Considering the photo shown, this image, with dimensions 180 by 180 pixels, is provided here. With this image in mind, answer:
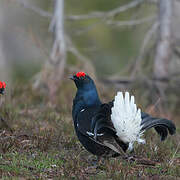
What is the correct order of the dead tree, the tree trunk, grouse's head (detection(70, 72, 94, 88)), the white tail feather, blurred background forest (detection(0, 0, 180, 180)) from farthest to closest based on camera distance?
the tree trunk < the dead tree < grouse's head (detection(70, 72, 94, 88)) < blurred background forest (detection(0, 0, 180, 180)) < the white tail feather

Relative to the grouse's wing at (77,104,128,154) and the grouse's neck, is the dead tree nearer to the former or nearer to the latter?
the grouse's neck

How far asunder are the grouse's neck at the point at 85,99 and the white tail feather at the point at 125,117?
31.7 inches

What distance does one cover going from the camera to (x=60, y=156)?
5121 mm

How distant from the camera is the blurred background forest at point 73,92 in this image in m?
4.72

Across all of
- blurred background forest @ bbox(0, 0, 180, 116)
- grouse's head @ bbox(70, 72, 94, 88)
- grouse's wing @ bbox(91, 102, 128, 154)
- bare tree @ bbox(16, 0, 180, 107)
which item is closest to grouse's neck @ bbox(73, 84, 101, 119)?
grouse's head @ bbox(70, 72, 94, 88)

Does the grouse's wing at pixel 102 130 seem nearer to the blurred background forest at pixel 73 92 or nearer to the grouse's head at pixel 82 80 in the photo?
the blurred background forest at pixel 73 92

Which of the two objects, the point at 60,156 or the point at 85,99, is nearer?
the point at 60,156

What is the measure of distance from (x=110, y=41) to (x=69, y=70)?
1360 centimetres

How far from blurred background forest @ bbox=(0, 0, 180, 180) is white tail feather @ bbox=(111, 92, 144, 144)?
1.22 feet

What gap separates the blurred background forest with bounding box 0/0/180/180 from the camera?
472 centimetres

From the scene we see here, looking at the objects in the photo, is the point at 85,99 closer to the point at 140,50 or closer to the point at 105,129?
the point at 105,129

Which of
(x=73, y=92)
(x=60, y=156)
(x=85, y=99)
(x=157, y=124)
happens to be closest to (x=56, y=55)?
(x=73, y=92)

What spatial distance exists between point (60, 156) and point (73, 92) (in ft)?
15.1

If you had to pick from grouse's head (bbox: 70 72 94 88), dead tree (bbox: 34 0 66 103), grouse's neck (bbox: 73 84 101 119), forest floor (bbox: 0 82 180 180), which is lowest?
forest floor (bbox: 0 82 180 180)
